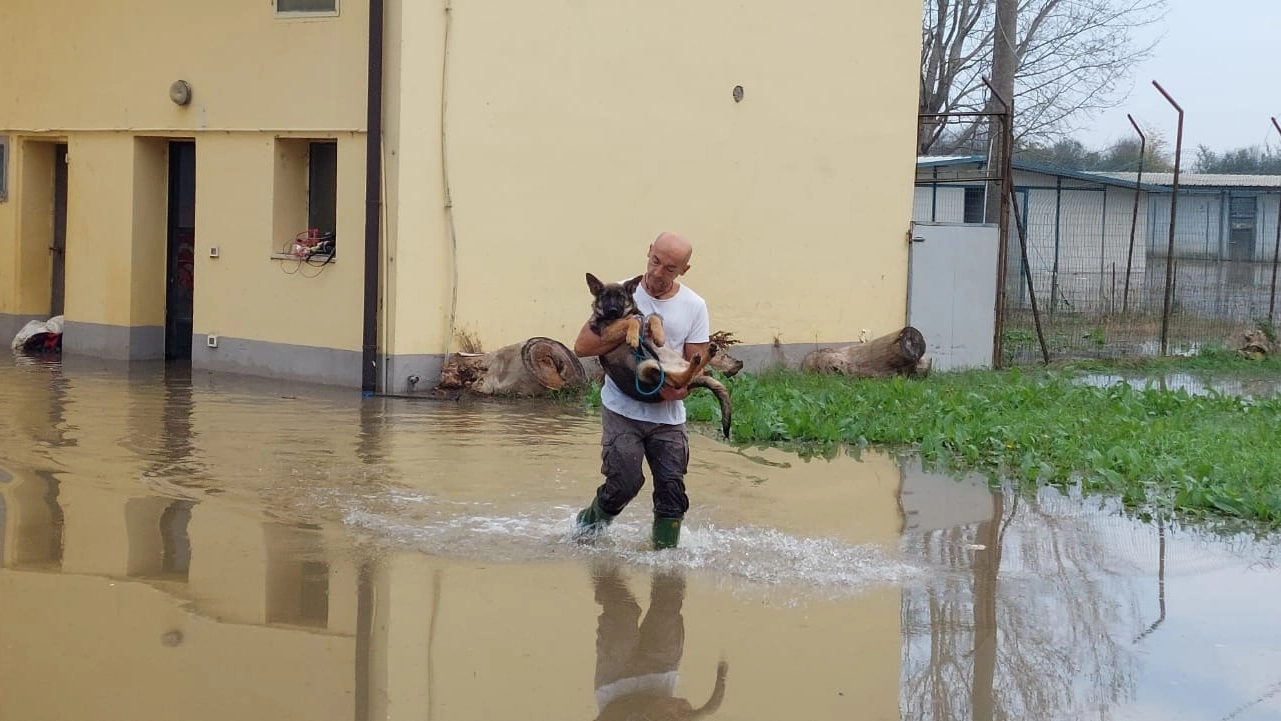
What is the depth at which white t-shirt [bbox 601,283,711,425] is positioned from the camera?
24.0ft

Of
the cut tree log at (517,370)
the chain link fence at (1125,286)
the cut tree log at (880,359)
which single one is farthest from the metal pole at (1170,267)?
the cut tree log at (517,370)

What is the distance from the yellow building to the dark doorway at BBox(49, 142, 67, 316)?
34mm

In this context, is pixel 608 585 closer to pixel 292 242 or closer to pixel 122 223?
pixel 292 242

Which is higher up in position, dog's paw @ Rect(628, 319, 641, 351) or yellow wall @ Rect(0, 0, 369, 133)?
yellow wall @ Rect(0, 0, 369, 133)

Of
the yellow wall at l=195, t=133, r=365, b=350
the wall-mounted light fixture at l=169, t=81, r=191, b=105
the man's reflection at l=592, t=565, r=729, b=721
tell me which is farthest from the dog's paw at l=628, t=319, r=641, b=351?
the wall-mounted light fixture at l=169, t=81, r=191, b=105

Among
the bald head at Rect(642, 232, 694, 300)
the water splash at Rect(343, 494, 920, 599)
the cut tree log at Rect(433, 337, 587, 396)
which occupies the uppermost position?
the bald head at Rect(642, 232, 694, 300)

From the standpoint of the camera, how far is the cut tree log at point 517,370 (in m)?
14.0

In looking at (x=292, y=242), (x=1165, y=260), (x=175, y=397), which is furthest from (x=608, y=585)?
(x=1165, y=260)

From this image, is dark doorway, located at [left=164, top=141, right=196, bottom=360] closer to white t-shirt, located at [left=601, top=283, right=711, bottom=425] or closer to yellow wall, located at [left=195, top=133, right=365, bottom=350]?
yellow wall, located at [left=195, top=133, right=365, bottom=350]

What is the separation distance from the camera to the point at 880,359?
16.1 meters

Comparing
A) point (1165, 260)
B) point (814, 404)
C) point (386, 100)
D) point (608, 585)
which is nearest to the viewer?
point (608, 585)

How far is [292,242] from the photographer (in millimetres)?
15352

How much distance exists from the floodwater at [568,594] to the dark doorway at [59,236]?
25.0 feet

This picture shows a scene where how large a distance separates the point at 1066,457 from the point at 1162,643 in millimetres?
4545
